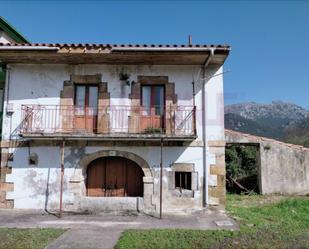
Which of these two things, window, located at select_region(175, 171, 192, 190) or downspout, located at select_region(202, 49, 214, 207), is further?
window, located at select_region(175, 171, 192, 190)

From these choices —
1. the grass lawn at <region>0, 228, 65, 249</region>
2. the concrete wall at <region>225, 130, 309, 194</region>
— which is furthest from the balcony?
the concrete wall at <region>225, 130, 309, 194</region>

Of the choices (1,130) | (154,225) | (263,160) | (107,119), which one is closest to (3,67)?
(1,130)

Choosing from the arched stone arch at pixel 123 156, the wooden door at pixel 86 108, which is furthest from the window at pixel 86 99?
the arched stone arch at pixel 123 156

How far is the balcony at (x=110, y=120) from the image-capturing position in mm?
9914

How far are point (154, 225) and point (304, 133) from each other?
76.4 ft

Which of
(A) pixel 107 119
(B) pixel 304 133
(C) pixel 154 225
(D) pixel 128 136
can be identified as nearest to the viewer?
(C) pixel 154 225

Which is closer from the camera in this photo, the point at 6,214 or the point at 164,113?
the point at 6,214

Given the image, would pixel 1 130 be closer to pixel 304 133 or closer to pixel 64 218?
pixel 64 218

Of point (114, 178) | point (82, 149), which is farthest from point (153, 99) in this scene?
point (114, 178)

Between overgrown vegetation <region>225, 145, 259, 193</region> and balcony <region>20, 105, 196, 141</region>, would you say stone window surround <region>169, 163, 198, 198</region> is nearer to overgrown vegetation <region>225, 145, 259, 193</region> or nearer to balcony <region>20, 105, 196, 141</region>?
balcony <region>20, 105, 196, 141</region>

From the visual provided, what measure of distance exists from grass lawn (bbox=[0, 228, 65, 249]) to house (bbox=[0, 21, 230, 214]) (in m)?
2.35

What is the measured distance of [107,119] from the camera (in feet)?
32.8

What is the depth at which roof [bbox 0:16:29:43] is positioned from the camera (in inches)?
456

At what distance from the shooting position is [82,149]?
986 cm
